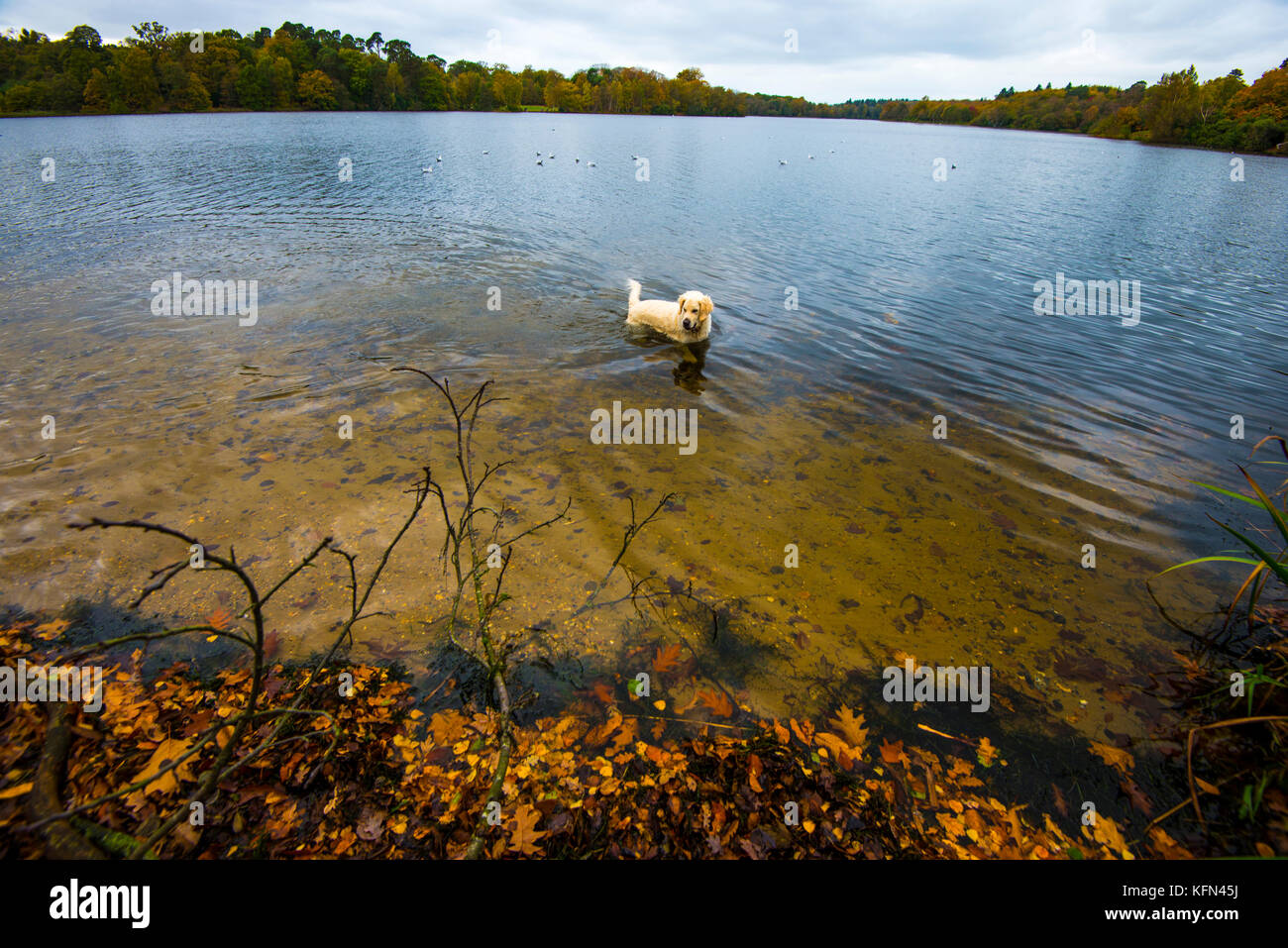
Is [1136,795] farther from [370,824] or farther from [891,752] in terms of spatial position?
[370,824]

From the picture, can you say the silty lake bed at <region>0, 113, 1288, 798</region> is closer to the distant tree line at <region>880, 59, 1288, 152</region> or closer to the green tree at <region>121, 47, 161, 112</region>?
the distant tree line at <region>880, 59, 1288, 152</region>

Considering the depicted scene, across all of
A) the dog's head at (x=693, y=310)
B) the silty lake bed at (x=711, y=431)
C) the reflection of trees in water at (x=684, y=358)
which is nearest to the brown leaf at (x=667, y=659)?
the silty lake bed at (x=711, y=431)

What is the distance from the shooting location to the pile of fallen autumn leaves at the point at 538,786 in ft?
9.37

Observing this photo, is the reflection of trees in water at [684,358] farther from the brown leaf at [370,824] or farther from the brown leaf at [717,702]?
the brown leaf at [370,824]

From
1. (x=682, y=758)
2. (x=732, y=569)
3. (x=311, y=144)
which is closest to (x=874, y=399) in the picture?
(x=732, y=569)

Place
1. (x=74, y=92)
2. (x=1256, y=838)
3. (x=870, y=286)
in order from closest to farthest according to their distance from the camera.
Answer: (x=1256, y=838), (x=870, y=286), (x=74, y=92)

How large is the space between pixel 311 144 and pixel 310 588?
53641 mm

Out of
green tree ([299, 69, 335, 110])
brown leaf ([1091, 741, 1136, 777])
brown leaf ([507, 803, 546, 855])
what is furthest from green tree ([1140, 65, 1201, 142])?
green tree ([299, 69, 335, 110])

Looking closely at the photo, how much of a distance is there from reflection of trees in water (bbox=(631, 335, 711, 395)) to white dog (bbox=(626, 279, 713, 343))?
6.3 inches

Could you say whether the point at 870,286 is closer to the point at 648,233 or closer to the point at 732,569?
the point at 648,233

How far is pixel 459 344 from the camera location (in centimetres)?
991

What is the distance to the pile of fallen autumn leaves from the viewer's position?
286 cm

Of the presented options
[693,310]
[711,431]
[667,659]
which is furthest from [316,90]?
[667,659]

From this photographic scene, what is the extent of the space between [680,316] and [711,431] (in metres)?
3.31
